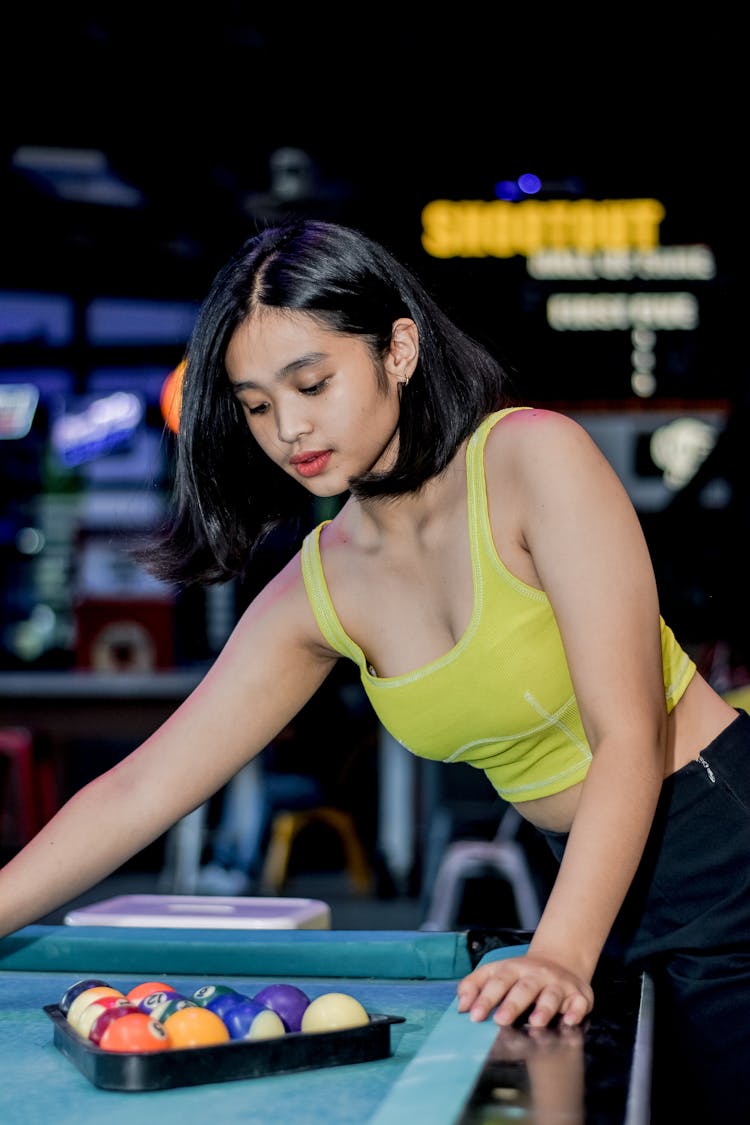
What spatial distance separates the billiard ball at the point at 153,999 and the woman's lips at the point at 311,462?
0.62 m

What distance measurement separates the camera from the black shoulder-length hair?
1.62 meters

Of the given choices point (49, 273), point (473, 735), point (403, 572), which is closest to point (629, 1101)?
point (473, 735)

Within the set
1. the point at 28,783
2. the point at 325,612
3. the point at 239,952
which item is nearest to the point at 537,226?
the point at 28,783

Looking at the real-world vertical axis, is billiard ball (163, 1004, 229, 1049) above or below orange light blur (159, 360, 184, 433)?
below

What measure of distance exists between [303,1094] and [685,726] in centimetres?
71

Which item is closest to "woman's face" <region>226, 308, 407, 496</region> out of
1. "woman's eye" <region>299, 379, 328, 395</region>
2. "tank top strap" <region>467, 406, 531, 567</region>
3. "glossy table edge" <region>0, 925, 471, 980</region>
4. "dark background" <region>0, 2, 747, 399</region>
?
"woman's eye" <region>299, 379, 328, 395</region>

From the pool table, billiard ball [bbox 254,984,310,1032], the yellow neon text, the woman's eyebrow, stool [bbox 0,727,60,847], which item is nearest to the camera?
the pool table

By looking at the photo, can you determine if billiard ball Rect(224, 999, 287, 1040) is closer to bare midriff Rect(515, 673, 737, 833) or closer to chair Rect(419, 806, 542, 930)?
bare midriff Rect(515, 673, 737, 833)

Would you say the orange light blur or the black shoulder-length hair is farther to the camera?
the orange light blur

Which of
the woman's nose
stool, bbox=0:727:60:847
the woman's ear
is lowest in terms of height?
stool, bbox=0:727:60:847

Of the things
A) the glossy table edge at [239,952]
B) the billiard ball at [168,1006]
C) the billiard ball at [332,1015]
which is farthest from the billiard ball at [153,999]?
the glossy table edge at [239,952]

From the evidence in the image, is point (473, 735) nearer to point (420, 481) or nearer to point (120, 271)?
point (420, 481)

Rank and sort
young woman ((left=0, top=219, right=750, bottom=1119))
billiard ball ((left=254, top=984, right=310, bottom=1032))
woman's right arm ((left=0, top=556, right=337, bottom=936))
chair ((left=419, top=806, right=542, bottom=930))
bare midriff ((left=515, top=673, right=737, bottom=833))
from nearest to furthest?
billiard ball ((left=254, top=984, right=310, bottom=1032)) → young woman ((left=0, top=219, right=750, bottom=1119)) → bare midriff ((left=515, top=673, right=737, bottom=833)) → woman's right arm ((left=0, top=556, right=337, bottom=936)) → chair ((left=419, top=806, right=542, bottom=930))

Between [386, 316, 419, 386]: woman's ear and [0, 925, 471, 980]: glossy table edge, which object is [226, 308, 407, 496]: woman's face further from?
[0, 925, 471, 980]: glossy table edge
